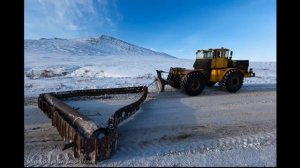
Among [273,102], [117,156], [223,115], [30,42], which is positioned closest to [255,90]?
[273,102]

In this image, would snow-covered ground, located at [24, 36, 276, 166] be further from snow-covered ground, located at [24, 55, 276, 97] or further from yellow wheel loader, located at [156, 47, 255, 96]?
snow-covered ground, located at [24, 55, 276, 97]

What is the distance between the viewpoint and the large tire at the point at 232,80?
12453 mm

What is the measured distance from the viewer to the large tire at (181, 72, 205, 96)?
11.7 meters

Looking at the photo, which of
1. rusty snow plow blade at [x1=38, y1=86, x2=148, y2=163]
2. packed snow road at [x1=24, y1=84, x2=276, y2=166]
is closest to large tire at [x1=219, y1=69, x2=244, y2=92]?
packed snow road at [x1=24, y1=84, x2=276, y2=166]

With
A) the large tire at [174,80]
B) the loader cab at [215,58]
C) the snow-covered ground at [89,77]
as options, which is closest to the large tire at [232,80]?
the loader cab at [215,58]

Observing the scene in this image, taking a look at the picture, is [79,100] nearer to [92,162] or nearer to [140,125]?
[140,125]

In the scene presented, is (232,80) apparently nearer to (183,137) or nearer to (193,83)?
(193,83)

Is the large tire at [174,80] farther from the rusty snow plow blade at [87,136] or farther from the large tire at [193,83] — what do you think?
the rusty snow plow blade at [87,136]

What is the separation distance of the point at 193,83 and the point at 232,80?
1.94m

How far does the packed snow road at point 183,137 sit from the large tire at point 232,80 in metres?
2.15

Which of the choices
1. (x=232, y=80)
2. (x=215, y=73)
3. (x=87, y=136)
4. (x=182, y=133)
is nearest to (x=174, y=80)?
(x=215, y=73)

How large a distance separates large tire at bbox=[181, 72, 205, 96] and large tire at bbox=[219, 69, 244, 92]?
1106mm

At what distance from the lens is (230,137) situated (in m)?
6.44
